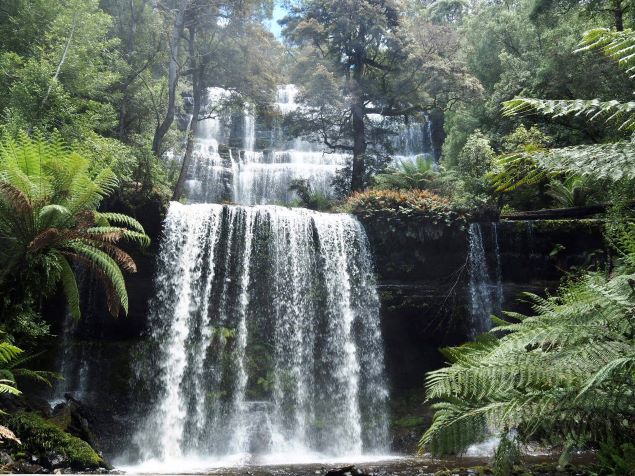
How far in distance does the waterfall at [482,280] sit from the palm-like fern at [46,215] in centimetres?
815

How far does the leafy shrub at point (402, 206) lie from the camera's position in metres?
12.0

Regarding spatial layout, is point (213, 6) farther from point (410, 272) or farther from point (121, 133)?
point (410, 272)

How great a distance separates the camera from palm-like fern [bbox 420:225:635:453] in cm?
268

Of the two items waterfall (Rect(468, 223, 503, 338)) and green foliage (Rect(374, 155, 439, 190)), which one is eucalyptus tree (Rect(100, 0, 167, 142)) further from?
waterfall (Rect(468, 223, 503, 338))

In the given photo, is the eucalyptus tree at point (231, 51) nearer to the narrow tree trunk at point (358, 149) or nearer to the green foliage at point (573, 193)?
the narrow tree trunk at point (358, 149)

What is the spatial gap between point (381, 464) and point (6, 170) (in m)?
7.04

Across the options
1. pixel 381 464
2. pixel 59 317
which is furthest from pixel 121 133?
pixel 381 464

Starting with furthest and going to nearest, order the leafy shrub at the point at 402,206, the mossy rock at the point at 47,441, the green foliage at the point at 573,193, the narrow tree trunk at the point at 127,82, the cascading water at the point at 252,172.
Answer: the cascading water at the point at 252,172 < the narrow tree trunk at the point at 127,82 < the green foliage at the point at 573,193 < the leafy shrub at the point at 402,206 < the mossy rock at the point at 47,441

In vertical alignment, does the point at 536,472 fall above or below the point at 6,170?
below

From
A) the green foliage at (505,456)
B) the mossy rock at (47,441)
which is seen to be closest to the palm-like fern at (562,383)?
the green foliage at (505,456)

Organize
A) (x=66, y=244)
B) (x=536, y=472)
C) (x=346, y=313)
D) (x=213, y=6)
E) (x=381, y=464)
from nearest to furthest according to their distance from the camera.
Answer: (x=536, y=472)
(x=66, y=244)
(x=381, y=464)
(x=346, y=313)
(x=213, y=6)

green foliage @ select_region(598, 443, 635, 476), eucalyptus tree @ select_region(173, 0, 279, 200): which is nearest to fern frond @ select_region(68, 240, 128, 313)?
green foliage @ select_region(598, 443, 635, 476)

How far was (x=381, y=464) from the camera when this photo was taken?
804 centimetres

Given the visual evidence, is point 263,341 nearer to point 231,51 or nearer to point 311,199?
point 311,199
